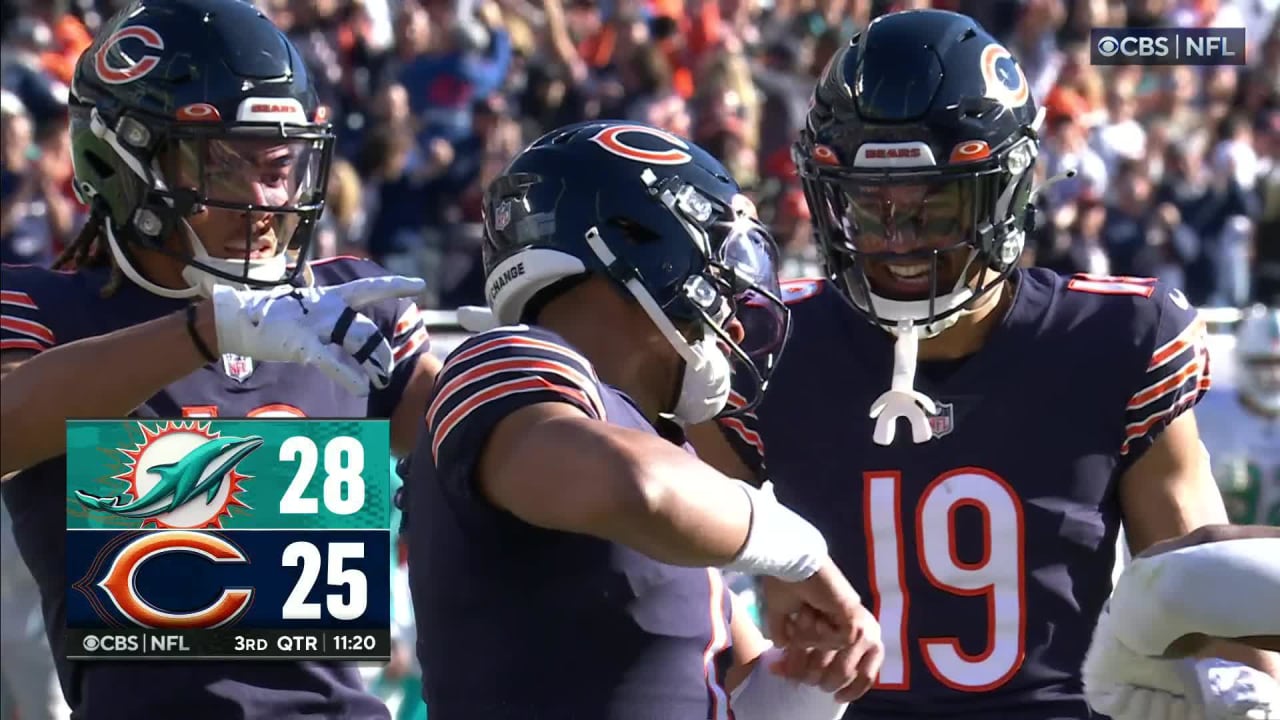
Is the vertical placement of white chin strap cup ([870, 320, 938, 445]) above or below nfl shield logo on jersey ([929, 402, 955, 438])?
above

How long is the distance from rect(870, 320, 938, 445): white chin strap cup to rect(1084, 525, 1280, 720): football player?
0.83 m

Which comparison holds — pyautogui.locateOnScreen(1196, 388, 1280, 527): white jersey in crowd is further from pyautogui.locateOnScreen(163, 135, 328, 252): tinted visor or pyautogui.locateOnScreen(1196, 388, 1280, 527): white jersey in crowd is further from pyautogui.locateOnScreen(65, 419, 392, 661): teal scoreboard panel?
pyautogui.locateOnScreen(163, 135, 328, 252): tinted visor

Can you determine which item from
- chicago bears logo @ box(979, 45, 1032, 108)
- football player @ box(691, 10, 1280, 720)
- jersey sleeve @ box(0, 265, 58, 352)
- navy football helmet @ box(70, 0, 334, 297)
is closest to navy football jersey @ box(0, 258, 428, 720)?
jersey sleeve @ box(0, 265, 58, 352)

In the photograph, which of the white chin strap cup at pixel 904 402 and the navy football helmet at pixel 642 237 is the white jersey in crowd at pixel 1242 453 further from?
the navy football helmet at pixel 642 237

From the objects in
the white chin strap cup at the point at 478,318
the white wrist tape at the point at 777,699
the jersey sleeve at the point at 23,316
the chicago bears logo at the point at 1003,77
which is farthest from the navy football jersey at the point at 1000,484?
the jersey sleeve at the point at 23,316

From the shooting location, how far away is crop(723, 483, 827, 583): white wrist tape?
2.14m

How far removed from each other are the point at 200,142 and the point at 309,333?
0.51m

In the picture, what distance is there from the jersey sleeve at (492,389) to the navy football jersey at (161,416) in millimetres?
1070

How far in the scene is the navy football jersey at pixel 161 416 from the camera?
3.14 m

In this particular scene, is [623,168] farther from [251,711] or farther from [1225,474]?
[1225,474]

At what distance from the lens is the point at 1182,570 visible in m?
1.93

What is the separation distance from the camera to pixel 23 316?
3260 millimetres

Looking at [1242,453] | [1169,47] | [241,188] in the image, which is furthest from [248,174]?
[1242,453]

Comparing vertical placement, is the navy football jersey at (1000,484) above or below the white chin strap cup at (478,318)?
below
